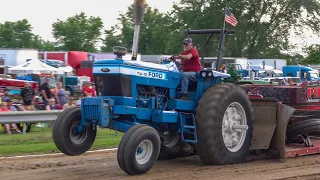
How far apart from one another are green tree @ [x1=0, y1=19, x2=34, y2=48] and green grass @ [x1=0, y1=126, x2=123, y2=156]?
48971 mm

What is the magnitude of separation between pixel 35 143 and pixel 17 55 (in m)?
20.7

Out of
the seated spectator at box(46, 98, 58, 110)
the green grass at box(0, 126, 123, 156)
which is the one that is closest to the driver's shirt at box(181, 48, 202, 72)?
the green grass at box(0, 126, 123, 156)

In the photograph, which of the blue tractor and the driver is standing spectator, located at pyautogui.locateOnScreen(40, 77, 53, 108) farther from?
the driver

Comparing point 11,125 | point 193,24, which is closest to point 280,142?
point 11,125

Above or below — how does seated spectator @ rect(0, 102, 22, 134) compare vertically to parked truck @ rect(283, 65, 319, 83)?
below

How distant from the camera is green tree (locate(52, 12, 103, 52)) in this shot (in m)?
62.3

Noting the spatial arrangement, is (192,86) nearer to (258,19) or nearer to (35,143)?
(35,143)

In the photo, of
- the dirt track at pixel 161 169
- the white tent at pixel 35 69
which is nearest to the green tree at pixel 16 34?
the white tent at pixel 35 69

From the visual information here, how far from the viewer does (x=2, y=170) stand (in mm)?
8891

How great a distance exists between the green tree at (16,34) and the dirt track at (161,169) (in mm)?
54812

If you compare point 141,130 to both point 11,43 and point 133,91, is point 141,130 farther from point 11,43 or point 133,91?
point 11,43

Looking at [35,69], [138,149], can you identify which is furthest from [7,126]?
[35,69]

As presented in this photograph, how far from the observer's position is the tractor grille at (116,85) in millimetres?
8641

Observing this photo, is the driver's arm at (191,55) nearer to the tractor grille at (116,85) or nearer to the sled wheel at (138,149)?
the tractor grille at (116,85)
